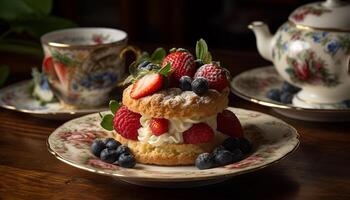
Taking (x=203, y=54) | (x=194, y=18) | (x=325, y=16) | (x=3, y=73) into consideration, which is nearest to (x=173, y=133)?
(x=203, y=54)

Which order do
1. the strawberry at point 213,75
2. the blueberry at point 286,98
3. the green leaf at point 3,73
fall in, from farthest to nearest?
the green leaf at point 3,73 < the blueberry at point 286,98 < the strawberry at point 213,75

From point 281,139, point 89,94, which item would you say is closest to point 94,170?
point 281,139

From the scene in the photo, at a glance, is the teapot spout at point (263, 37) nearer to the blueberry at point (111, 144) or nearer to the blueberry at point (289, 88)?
the blueberry at point (289, 88)

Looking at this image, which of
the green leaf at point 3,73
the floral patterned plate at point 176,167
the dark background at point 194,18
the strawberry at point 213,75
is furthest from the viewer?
the dark background at point 194,18

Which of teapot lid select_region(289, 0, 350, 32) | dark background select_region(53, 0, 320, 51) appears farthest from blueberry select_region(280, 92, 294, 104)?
dark background select_region(53, 0, 320, 51)

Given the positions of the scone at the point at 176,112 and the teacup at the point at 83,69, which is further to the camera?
the teacup at the point at 83,69

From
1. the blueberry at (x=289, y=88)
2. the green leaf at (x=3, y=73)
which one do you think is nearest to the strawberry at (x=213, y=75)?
the blueberry at (x=289, y=88)

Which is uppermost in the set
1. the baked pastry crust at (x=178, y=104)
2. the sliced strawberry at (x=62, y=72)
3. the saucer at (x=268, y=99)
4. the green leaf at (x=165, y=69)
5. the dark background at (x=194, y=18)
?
the green leaf at (x=165, y=69)

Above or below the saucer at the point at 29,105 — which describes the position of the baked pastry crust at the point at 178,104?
above
